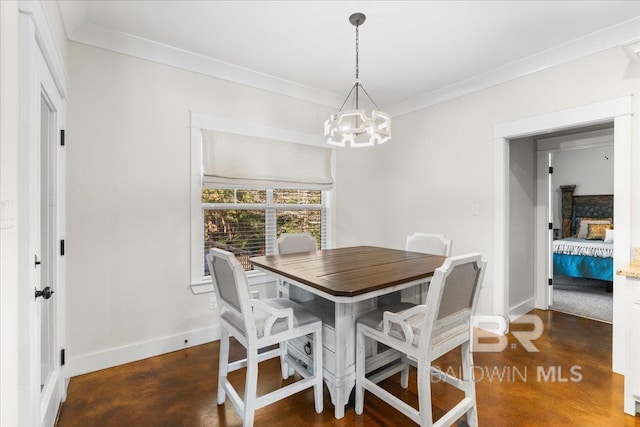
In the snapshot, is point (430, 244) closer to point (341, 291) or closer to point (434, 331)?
point (434, 331)

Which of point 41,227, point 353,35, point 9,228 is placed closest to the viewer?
point 9,228

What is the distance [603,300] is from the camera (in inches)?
157

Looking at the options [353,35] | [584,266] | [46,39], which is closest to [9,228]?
[46,39]

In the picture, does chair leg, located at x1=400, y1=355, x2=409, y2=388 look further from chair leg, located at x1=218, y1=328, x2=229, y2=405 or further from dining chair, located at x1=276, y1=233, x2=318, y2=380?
chair leg, located at x1=218, y1=328, x2=229, y2=405

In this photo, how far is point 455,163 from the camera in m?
3.43

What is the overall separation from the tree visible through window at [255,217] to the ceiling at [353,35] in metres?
1.16

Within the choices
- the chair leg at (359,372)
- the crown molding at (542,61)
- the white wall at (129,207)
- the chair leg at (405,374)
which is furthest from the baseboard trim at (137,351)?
the crown molding at (542,61)

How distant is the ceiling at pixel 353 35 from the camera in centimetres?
212

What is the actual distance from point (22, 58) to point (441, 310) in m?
2.06

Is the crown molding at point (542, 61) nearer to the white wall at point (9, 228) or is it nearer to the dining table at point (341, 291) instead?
the dining table at point (341, 291)

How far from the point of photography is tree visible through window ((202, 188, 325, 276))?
298 cm

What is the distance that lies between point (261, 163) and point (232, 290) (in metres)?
1.78

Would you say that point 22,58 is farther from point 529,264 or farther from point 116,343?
point 529,264

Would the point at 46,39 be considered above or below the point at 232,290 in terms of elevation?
above
